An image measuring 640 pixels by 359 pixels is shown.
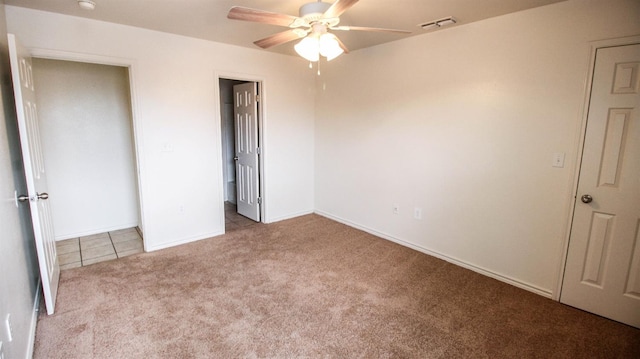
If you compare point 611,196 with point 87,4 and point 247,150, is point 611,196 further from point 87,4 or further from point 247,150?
point 87,4

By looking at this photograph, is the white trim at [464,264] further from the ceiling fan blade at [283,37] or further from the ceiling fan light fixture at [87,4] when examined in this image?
the ceiling fan light fixture at [87,4]

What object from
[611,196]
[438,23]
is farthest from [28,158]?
[611,196]

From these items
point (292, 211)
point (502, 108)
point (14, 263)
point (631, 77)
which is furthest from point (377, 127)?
point (14, 263)

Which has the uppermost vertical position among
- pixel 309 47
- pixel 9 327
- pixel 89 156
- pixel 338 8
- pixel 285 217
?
pixel 338 8

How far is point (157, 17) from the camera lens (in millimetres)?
2928

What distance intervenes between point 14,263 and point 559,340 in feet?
11.9

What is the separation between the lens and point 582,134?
8.07 ft

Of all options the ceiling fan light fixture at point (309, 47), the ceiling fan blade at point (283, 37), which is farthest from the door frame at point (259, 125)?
the ceiling fan light fixture at point (309, 47)

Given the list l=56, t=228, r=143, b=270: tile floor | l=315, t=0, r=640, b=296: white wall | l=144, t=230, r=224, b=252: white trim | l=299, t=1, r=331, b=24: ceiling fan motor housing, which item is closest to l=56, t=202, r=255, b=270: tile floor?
l=56, t=228, r=143, b=270: tile floor

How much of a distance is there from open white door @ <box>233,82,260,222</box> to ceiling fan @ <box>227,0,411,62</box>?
79.4 inches

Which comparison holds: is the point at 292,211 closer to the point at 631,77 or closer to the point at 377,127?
the point at 377,127

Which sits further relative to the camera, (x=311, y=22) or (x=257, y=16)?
(x=311, y=22)

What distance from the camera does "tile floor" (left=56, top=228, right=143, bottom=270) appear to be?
11.3 ft

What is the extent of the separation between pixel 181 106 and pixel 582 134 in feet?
12.7
